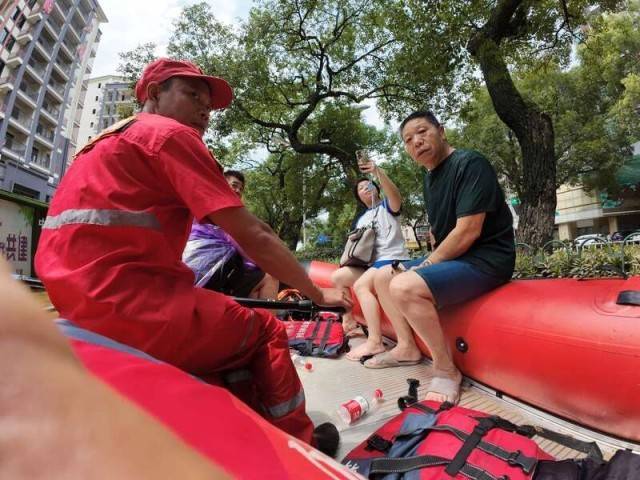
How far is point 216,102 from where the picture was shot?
1752mm

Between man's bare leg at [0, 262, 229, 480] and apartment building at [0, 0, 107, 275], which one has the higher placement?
apartment building at [0, 0, 107, 275]

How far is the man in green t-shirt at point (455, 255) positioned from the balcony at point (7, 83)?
40.8 metres

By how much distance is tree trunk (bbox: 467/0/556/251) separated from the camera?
6180 millimetres

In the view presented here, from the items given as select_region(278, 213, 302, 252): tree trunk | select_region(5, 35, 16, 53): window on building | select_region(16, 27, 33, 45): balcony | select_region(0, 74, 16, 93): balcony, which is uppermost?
select_region(16, 27, 33, 45): balcony

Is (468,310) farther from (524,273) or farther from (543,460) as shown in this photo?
Result: (524,273)

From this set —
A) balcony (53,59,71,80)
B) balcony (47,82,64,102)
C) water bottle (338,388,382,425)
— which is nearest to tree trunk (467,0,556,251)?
water bottle (338,388,382,425)

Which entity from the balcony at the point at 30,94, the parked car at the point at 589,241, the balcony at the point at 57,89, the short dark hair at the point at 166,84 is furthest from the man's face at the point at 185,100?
the balcony at the point at 57,89

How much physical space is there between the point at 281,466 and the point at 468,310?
Answer: 2.03 metres

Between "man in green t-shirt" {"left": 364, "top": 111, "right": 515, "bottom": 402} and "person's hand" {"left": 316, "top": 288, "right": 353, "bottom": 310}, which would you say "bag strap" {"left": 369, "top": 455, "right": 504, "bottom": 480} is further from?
"man in green t-shirt" {"left": 364, "top": 111, "right": 515, "bottom": 402}

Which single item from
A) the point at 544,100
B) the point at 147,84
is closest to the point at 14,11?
the point at 544,100

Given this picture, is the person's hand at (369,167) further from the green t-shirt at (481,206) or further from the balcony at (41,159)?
the balcony at (41,159)

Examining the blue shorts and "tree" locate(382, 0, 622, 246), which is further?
"tree" locate(382, 0, 622, 246)

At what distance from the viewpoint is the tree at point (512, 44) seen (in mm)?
6164

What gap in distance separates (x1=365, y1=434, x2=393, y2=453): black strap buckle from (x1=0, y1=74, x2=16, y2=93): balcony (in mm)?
41578
